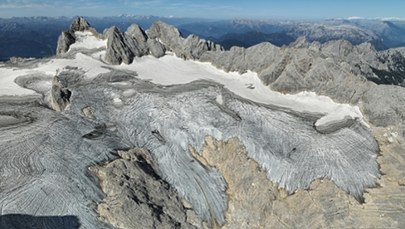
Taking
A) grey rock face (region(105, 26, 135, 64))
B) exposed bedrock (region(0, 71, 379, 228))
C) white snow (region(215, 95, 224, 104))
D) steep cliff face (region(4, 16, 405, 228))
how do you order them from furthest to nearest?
grey rock face (region(105, 26, 135, 64)) < white snow (region(215, 95, 224, 104)) < steep cliff face (region(4, 16, 405, 228)) < exposed bedrock (region(0, 71, 379, 228))

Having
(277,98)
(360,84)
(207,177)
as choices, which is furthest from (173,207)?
(360,84)

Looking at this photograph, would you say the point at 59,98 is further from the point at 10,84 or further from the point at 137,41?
the point at 137,41

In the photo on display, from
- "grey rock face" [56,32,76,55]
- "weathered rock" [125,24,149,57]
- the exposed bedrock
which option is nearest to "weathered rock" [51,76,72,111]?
the exposed bedrock

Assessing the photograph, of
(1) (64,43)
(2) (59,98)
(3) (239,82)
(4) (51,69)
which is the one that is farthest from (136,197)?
(1) (64,43)

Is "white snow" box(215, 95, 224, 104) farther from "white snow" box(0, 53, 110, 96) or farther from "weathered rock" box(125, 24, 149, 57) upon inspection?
"weathered rock" box(125, 24, 149, 57)

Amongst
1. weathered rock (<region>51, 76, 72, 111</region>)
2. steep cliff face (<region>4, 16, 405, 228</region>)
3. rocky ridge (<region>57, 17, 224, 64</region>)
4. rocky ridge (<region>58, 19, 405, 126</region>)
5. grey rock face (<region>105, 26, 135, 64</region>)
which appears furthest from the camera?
rocky ridge (<region>57, 17, 224, 64</region>)

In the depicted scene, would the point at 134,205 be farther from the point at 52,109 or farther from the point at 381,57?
the point at 381,57
